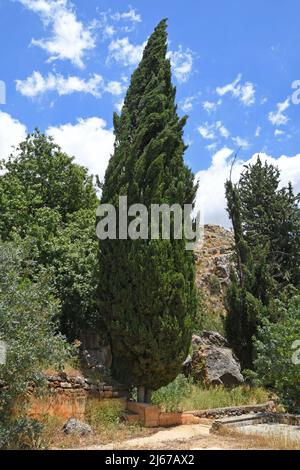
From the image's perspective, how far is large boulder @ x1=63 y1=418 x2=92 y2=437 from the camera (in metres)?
8.54

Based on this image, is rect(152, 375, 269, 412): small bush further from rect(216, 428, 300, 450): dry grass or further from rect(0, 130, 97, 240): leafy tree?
rect(0, 130, 97, 240): leafy tree

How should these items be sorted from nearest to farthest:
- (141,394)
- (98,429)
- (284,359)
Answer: (98,429) → (284,359) → (141,394)

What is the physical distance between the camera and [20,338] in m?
7.61

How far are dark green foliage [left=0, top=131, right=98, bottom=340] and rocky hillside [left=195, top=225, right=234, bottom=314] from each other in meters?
7.21

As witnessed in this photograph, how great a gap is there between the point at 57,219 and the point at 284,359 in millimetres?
8249

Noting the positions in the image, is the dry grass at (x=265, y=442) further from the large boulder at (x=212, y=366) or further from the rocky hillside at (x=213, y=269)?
the rocky hillside at (x=213, y=269)

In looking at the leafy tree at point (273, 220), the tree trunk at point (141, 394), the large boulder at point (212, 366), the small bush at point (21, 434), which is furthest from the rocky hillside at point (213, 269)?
the small bush at point (21, 434)

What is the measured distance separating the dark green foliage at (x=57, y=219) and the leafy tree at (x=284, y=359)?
4461mm

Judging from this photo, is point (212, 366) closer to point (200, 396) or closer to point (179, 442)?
point (200, 396)

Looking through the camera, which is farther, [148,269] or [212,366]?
[212,366]

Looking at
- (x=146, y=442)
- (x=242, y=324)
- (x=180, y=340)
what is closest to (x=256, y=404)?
(x=242, y=324)

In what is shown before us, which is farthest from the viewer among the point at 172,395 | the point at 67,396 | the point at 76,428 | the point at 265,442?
the point at 172,395

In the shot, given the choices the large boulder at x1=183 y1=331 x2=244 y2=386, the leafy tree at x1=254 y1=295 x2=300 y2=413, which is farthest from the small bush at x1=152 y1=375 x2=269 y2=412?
the leafy tree at x1=254 y1=295 x2=300 y2=413

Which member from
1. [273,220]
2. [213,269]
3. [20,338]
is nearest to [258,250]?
[273,220]
